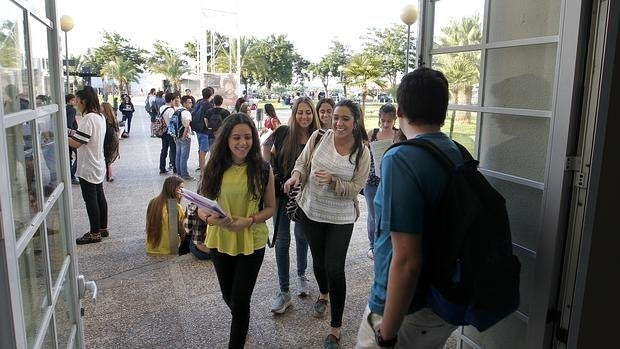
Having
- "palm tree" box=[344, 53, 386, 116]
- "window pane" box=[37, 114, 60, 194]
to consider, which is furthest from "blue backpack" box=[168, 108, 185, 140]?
"palm tree" box=[344, 53, 386, 116]

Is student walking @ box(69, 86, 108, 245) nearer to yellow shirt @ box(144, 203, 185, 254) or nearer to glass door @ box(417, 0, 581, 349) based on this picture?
yellow shirt @ box(144, 203, 185, 254)

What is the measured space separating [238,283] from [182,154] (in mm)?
7131

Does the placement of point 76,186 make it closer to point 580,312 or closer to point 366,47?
point 580,312

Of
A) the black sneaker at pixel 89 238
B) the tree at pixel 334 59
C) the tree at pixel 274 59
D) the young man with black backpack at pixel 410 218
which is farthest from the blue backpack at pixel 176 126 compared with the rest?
the tree at pixel 274 59

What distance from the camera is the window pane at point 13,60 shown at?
139cm

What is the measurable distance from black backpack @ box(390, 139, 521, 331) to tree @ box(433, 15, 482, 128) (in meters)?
1.11

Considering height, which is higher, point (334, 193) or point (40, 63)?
point (40, 63)

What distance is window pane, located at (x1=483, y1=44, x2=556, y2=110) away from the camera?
2.13 meters

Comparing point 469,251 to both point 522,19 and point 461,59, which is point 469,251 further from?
point 461,59

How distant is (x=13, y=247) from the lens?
128 centimetres

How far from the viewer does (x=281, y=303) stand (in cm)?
390

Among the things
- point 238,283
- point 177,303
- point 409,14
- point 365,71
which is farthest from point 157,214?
point 365,71

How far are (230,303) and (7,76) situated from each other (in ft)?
6.45

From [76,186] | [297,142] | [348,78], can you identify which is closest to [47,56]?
[297,142]
